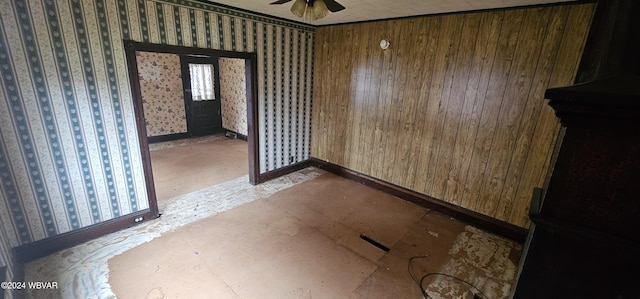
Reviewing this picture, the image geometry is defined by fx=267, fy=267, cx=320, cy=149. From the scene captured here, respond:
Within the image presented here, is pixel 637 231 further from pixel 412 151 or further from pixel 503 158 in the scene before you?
pixel 412 151

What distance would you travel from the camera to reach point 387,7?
278 cm

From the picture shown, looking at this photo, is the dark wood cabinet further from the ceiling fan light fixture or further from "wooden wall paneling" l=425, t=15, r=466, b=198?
"wooden wall paneling" l=425, t=15, r=466, b=198

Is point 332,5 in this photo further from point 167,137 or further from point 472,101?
point 167,137

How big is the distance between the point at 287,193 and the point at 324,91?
1710 millimetres

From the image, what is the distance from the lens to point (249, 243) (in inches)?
103

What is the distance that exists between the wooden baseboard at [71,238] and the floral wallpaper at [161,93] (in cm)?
339

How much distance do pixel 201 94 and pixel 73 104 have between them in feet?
14.0

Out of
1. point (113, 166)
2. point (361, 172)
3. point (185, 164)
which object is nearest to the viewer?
point (113, 166)

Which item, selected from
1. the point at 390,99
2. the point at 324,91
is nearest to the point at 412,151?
the point at 390,99

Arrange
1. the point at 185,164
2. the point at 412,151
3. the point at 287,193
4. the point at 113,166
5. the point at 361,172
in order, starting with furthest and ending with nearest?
1. the point at 185,164
2. the point at 361,172
3. the point at 287,193
4. the point at 412,151
5. the point at 113,166

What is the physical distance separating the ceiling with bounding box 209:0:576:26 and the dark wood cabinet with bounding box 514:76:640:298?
7.71 feet

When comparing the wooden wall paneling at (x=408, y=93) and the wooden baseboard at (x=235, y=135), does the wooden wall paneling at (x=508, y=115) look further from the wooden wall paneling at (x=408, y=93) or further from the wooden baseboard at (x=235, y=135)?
the wooden baseboard at (x=235, y=135)

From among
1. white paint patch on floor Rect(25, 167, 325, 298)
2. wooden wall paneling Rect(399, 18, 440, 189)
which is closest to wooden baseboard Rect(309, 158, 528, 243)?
wooden wall paneling Rect(399, 18, 440, 189)

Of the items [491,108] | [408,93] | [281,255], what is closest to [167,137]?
[281,255]
